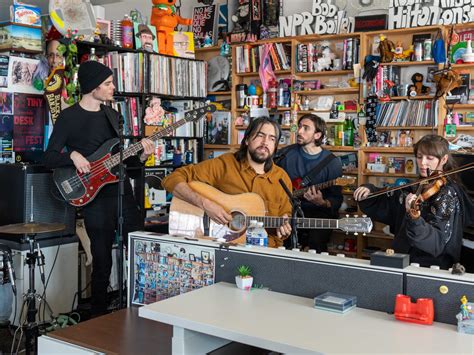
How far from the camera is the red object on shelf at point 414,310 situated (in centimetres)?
169

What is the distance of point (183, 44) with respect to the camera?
5.68m

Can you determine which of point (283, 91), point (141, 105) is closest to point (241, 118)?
point (283, 91)

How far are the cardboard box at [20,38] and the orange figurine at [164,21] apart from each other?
118 centimetres

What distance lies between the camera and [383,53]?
494 cm

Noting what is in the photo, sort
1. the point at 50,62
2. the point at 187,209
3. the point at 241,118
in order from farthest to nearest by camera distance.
A: the point at 241,118 < the point at 50,62 < the point at 187,209

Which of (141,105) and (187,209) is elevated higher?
(141,105)

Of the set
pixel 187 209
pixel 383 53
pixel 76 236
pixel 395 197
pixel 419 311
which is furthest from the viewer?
pixel 383 53

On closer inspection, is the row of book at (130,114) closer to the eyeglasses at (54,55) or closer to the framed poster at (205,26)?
the eyeglasses at (54,55)

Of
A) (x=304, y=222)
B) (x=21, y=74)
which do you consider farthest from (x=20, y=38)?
(x=304, y=222)

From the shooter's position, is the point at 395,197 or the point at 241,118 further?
the point at 241,118

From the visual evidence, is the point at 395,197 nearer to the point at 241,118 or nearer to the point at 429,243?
the point at 429,243

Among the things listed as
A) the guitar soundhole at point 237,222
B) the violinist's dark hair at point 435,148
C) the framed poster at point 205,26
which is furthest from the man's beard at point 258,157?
the framed poster at point 205,26

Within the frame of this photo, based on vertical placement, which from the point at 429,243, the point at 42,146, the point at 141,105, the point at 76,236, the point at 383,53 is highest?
the point at 383,53

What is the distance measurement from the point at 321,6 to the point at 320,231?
2.26 metres
